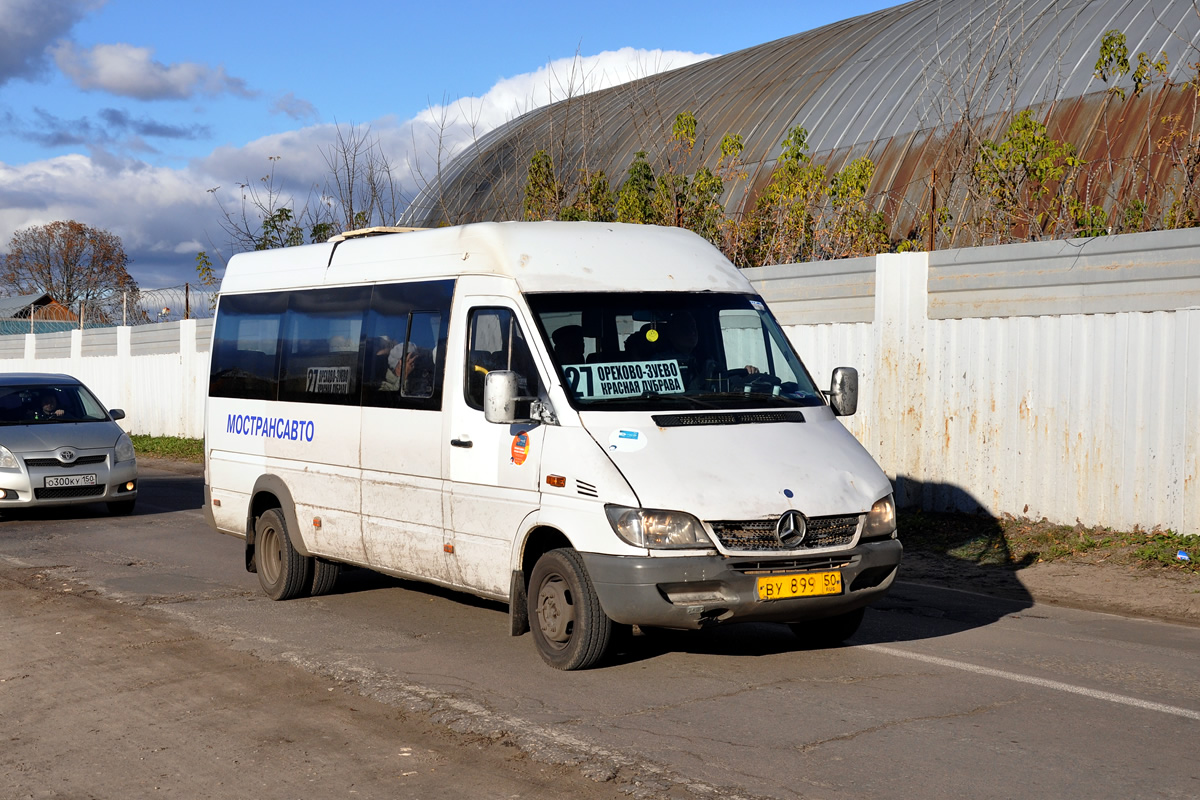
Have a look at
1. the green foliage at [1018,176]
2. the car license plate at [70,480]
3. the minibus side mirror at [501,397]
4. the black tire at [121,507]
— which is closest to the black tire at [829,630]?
the minibus side mirror at [501,397]

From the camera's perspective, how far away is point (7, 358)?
→ 134 ft

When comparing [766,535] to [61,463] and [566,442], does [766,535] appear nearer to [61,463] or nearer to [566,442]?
[566,442]

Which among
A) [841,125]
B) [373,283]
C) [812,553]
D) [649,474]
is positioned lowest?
[812,553]

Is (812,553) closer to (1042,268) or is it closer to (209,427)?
(209,427)

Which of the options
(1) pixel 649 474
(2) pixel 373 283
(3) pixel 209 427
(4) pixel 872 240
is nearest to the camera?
(1) pixel 649 474

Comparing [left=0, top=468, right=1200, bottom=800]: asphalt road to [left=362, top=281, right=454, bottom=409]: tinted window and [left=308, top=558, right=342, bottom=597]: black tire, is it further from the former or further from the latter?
[left=362, top=281, right=454, bottom=409]: tinted window

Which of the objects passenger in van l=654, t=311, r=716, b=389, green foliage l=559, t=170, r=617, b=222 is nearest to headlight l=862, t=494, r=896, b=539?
passenger in van l=654, t=311, r=716, b=389

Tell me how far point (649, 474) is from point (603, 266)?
1760 millimetres

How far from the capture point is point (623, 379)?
7.26 m

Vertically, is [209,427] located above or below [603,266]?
below

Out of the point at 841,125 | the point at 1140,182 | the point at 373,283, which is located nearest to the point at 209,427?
the point at 373,283

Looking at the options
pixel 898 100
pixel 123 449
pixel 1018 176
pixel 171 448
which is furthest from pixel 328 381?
pixel 898 100

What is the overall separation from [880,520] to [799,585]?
27.2 inches

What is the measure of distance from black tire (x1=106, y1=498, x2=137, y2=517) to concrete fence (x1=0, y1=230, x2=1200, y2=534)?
8.31m
